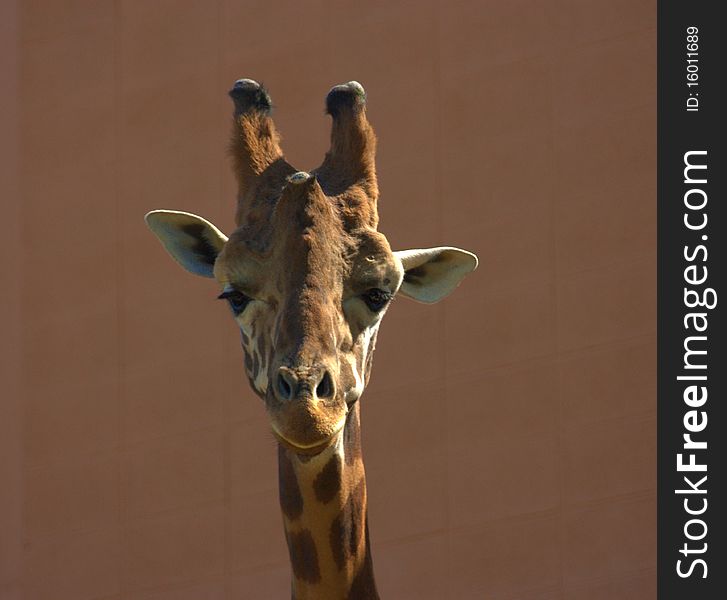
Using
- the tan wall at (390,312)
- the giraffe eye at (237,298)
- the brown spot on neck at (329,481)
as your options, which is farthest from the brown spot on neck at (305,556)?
the tan wall at (390,312)

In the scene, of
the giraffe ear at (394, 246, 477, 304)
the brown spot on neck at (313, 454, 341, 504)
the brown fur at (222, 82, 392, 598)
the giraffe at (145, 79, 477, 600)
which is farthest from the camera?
the giraffe ear at (394, 246, 477, 304)

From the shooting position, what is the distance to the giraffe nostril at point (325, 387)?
554 centimetres

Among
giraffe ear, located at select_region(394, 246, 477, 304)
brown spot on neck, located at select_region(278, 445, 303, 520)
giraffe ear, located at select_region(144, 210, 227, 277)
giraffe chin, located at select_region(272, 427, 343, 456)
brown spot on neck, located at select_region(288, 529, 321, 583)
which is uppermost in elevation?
giraffe ear, located at select_region(144, 210, 227, 277)

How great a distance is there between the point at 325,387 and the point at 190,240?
4.43 feet

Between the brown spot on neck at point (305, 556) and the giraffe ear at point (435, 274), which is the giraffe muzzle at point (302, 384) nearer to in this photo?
the brown spot on neck at point (305, 556)

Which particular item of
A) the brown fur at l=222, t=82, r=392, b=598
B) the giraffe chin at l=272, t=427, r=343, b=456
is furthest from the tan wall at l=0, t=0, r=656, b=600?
the giraffe chin at l=272, t=427, r=343, b=456

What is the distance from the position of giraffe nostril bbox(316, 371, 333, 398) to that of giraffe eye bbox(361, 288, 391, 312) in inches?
22.4

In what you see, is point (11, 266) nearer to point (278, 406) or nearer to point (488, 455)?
point (488, 455)

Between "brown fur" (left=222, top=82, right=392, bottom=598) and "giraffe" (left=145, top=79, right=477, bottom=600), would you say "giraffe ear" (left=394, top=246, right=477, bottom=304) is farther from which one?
"brown fur" (left=222, top=82, right=392, bottom=598)

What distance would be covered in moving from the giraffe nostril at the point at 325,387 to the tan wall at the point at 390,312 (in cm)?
577

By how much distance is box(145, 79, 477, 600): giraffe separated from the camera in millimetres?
5676

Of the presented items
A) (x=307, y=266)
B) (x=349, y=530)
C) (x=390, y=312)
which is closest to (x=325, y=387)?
(x=307, y=266)

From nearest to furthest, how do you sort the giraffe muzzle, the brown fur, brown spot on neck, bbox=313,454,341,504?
the giraffe muzzle
the brown fur
brown spot on neck, bbox=313,454,341,504
